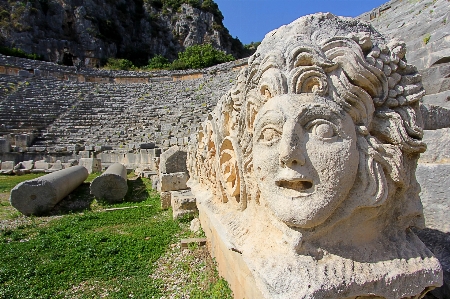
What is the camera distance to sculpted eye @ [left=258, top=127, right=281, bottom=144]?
1868 mm

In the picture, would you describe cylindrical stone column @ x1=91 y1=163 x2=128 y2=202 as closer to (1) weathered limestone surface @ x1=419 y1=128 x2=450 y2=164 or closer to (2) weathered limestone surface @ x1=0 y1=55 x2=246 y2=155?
(2) weathered limestone surface @ x1=0 y1=55 x2=246 y2=155

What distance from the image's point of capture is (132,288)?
3.46m

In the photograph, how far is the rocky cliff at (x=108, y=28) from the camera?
111ft

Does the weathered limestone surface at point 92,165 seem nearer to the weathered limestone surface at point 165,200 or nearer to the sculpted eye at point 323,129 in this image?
the weathered limestone surface at point 165,200

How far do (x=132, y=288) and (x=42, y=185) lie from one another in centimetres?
461

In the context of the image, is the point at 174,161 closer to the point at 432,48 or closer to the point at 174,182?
the point at 174,182

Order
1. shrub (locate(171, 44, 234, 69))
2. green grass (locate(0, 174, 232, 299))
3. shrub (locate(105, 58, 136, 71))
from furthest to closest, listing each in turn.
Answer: shrub (locate(171, 44, 234, 69)) → shrub (locate(105, 58, 136, 71)) → green grass (locate(0, 174, 232, 299))

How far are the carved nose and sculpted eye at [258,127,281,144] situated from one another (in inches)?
3.8

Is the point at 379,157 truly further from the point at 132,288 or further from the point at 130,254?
the point at 130,254

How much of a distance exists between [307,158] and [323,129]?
0.19 metres

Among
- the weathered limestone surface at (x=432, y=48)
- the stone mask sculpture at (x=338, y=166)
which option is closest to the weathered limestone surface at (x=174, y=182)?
the weathered limestone surface at (x=432, y=48)

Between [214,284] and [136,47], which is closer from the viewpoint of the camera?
[214,284]

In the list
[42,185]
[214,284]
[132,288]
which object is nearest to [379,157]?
[214,284]

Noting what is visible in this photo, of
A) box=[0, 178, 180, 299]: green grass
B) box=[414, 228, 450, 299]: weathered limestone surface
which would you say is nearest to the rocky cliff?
box=[0, 178, 180, 299]: green grass
